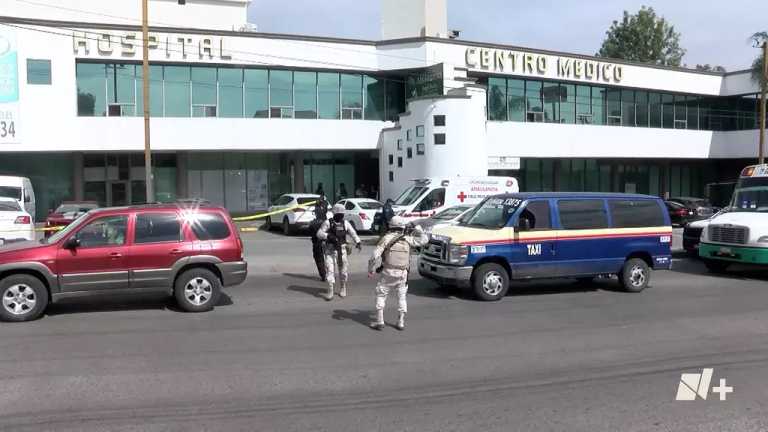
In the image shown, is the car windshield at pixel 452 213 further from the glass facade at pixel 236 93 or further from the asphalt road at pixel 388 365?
the glass facade at pixel 236 93

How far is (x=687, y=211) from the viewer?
30406 millimetres

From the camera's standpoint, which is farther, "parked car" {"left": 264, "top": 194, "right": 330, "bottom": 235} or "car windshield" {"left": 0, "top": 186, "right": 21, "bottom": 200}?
"parked car" {"left": 264, "top": 194, "right": 330, "bottom": 235}

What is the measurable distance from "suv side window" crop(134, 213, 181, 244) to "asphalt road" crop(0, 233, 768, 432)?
116 cm

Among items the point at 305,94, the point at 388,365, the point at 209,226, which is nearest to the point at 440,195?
the point at 305,94

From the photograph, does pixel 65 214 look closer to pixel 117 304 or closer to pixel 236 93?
pixel 236 93

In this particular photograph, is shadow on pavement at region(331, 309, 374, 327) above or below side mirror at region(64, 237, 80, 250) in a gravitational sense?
below

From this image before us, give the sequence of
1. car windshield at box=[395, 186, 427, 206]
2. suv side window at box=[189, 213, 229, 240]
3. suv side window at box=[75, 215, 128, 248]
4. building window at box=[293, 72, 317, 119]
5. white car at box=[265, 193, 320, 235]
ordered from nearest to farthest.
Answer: suv side window at box=[75, 215, 128, 248] < suv side window at box=[189, 213, 229, 240] < car windshield at box=[395, 186, 427, 206] < white car at box=[265, 193, 320, 235] < building window at box=[293, 72, 317, 119]

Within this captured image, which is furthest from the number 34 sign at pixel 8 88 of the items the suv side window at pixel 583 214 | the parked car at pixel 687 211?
the parked car at pixel 687 211

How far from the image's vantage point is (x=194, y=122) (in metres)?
29.1

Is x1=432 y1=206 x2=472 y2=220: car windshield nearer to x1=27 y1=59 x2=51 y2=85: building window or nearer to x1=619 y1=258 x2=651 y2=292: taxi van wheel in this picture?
x1=619 y1=258 x2=651 y2=292: taxi van wheel

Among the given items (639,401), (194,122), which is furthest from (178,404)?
(194,122)

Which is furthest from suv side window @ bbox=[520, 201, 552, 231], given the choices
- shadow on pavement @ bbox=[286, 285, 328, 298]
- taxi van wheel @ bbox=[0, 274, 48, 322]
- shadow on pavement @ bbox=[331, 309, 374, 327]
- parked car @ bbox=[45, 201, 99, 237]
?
parked car @ bbox=[45, 201, 99, 237]

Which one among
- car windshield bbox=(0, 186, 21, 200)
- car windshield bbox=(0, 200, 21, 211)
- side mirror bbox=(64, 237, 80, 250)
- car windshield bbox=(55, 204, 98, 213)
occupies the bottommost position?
side mirror bbox=(64, 237, 80, 250)

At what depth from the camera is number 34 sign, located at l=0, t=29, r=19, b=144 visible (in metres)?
26.7
